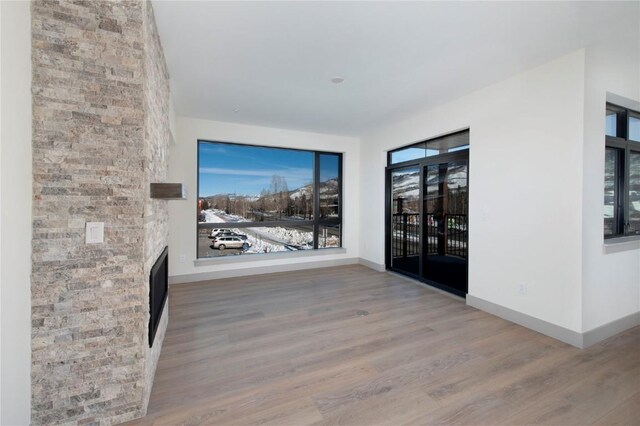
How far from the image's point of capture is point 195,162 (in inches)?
188

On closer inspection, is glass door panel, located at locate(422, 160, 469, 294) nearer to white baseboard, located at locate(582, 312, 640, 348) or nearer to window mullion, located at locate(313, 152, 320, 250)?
white baseboard, located at locate(582, 312, 640, 348)

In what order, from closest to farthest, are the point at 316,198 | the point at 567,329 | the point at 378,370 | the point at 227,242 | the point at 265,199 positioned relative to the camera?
1. the point at 378,370
2. the point at 567,329
3. the point at 227,242
4. the point at 265,199
5. the point at 316,198

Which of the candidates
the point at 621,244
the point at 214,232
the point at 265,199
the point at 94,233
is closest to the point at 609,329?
the point at 621,244

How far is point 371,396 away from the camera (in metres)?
1.94

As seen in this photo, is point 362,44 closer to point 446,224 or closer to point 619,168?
point 446,224

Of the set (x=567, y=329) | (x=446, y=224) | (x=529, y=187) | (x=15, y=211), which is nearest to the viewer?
(x=15, y=211)

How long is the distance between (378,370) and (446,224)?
2839mm

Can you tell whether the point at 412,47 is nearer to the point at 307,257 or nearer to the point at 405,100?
the point at 405,100

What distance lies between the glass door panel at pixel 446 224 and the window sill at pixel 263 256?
2.04 metres

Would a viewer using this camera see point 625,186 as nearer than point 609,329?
No

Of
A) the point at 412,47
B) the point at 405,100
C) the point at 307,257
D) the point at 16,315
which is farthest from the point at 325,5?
the point at 307,257

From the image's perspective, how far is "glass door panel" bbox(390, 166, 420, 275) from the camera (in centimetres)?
487

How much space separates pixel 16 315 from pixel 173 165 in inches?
141

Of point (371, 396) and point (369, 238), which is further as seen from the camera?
point (369, 238)
